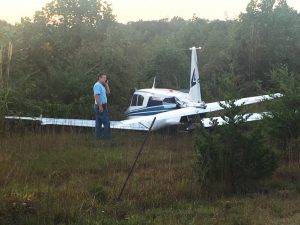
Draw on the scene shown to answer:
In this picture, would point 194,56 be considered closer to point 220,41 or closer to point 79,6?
point 79,6

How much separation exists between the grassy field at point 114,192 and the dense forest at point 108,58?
4.83 feet

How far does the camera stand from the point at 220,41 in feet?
128

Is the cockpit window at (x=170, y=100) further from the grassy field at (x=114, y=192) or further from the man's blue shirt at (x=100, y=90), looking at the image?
the grassy field at (x=114, y=192)

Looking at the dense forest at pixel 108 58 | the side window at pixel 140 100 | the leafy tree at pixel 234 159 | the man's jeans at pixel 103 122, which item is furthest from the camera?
the dense forest at pixel 108 58

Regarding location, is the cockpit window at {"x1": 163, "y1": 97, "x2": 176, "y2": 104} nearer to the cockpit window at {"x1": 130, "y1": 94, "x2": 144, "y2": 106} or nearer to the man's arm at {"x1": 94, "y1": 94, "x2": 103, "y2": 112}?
the cockpit window at {"x1": 130, "y1": 94, "x2": 144, "y2": 106}

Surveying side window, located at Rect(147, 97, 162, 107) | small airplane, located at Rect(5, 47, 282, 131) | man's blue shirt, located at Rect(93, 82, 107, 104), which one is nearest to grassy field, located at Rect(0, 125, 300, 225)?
man's blue shirt, located at Rect(93, 82, 107, 104)

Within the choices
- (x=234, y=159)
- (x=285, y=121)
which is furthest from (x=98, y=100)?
(x=234, y=159)

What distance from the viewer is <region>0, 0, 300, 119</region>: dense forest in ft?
57.9

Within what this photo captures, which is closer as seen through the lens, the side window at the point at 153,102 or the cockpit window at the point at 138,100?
the side window at the point at 153,102

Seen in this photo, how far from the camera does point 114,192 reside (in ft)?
22.8

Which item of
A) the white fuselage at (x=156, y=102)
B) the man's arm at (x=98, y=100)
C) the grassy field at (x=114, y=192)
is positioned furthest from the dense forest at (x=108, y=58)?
the man's arm at (x=98, y=100)

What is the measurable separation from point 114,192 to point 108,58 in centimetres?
1390

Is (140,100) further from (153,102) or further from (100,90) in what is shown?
(100,90)

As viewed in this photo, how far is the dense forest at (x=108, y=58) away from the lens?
1764 cm
